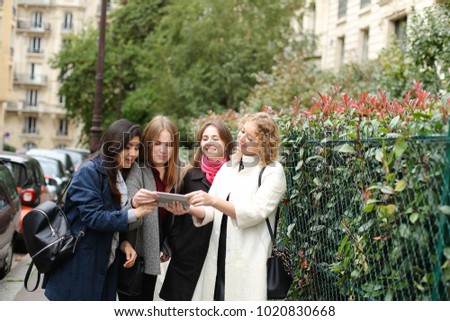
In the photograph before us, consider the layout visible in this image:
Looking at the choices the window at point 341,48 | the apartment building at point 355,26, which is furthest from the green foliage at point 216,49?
the window at point 341,48

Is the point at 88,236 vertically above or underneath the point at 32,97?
underneath

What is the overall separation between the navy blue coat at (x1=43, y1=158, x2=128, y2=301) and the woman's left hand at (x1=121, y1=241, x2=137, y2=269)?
0.22 meters

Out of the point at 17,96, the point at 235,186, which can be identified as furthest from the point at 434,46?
the point at 17,96

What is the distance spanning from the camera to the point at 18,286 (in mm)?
9156

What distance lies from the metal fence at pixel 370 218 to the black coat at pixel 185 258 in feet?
2.94

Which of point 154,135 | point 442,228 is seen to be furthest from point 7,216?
point 442,228

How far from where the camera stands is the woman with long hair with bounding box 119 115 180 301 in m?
5.25

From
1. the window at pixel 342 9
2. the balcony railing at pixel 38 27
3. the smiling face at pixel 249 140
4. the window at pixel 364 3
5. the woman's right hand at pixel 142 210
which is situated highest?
the balcony railing at pixel 38 27

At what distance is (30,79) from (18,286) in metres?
71.5

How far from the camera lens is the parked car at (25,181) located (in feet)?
40.5

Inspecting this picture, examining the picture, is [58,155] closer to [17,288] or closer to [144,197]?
[17,288]

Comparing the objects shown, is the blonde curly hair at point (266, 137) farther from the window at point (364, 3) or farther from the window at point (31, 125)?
the window at point (31, 125)
